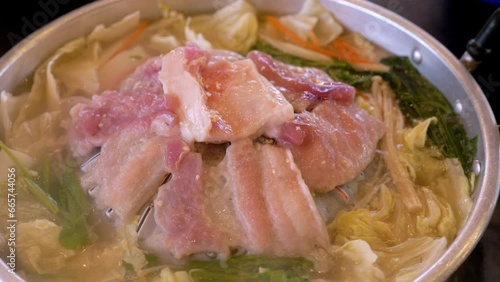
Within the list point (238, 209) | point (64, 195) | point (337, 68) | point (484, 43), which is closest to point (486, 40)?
point (484, 43)

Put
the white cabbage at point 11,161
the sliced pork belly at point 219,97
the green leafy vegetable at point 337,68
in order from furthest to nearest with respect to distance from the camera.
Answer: the green leafy vegetable at point 337,68, the white cabbage at point 11,161, the sliced pork belly at point 219,97

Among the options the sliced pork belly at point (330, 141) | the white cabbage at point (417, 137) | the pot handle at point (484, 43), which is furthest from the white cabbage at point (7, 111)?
the pot handle at point (484, 43)

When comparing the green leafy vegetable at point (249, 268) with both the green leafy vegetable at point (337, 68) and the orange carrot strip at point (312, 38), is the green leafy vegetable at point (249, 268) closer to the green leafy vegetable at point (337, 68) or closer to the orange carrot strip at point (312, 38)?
the green leafy vegetable at point (337, 68)

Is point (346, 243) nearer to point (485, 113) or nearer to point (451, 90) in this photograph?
point (485, 113)

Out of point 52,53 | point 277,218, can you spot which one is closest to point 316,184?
point 277,218

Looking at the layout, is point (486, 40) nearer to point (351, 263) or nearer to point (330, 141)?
point (330, 141)

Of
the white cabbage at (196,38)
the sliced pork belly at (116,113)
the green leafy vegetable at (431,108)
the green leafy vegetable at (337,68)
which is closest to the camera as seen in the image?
the sliced pork belly at (116,113)
